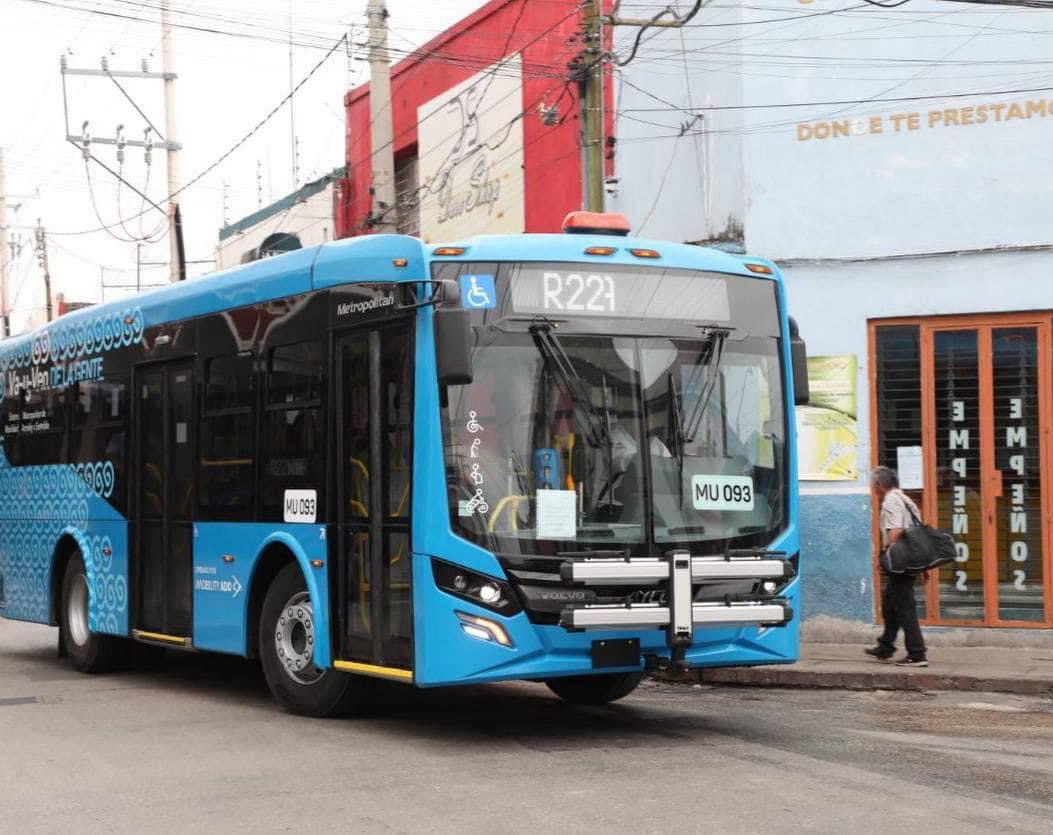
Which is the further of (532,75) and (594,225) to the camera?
(532,75)

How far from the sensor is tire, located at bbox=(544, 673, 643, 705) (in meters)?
11.0

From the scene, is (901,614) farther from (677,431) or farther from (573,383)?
(573,383)

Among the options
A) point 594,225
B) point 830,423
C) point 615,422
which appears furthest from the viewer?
point 830,423

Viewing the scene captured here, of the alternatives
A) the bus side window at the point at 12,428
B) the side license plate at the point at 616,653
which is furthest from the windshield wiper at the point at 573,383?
the bus side window at the point at 12,428

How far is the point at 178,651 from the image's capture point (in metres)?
15.5

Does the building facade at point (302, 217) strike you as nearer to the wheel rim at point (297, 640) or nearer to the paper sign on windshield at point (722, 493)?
the wheel rim at point (297, 640)

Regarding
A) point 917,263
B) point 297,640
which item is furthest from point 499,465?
point 917,263

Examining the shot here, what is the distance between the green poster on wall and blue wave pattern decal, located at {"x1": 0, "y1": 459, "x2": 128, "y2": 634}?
22.1ft

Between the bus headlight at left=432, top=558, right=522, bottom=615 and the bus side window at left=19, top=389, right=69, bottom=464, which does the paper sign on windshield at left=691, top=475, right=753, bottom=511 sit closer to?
the bus headlight at left=432, top=558, right=522, bottom=615

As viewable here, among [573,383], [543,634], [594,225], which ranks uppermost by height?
[594,225]

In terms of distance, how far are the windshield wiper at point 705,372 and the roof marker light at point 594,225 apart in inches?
40.5

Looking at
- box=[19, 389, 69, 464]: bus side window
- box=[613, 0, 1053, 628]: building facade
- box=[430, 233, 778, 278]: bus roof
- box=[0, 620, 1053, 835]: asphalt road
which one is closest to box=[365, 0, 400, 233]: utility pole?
box=[613, 0, 1053, 628]: building facade

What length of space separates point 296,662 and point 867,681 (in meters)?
5.01

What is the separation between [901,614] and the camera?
13461 millimetres
